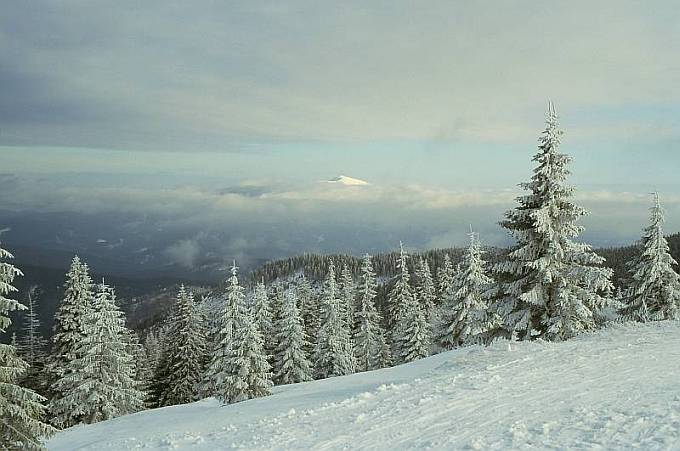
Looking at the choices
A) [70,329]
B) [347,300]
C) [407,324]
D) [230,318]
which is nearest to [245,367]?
[230,318]

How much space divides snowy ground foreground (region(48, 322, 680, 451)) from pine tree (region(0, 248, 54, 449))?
1.81m

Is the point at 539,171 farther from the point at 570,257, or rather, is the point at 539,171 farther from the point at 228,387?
the point at 228,387

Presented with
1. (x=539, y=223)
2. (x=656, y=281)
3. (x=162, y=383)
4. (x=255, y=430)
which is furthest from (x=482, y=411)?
(x=162, y=383)

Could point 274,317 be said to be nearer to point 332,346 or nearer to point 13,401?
point 332,346

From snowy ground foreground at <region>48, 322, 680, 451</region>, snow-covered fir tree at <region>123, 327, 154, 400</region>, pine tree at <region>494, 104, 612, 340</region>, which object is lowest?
snow-covered fir tree at <region>123, 327, 154, 400</region>

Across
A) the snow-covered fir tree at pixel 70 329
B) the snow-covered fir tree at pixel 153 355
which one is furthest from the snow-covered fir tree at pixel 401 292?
the snow-covered fir tree at pixel 153 355

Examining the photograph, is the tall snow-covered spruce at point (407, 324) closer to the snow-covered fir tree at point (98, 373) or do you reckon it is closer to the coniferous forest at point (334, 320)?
the coniferous forest at point (334, 320)

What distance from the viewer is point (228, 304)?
110 feet

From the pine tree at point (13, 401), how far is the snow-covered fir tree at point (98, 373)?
18127mm

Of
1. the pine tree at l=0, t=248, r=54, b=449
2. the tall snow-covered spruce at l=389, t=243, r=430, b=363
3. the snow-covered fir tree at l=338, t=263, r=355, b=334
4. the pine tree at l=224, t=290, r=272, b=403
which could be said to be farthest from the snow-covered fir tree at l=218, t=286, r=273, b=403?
the pine tree at l=0, t=248, r=54, b=449

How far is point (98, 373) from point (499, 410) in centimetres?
2874

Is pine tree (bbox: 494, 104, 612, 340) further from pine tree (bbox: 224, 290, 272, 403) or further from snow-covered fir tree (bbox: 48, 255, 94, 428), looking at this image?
snow-covered fir tree (bbox: 48, 255, 94, 428)

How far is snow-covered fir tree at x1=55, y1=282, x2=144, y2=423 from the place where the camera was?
3091cm

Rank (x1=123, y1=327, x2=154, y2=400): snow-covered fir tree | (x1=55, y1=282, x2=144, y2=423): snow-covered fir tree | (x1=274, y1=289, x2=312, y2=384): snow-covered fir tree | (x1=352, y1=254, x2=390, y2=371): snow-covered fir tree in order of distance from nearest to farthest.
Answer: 1. (x1=55, y1=282, x2=144, y2=423): snow-covered fir tree
2. (x1=274, y1=289, x2=312, y2=384): snow-covered fir tree
3. (x1=123, y1=327, x2=154, y2=400): snow-covered fir tree
4. (x1=352, y1=254, x2=390, y2=371): snow-covered fir tree
